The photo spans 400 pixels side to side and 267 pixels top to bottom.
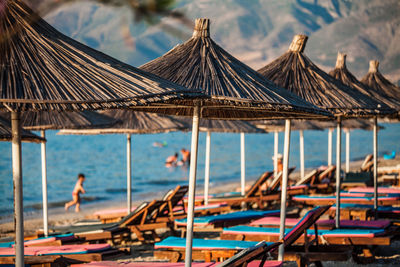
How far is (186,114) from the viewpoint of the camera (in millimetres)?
6043

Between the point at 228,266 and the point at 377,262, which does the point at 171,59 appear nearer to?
the point at 228,266

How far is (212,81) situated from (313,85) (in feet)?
6.72

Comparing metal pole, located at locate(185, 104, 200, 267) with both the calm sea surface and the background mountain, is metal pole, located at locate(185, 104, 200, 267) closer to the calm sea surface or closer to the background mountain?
the background mountain

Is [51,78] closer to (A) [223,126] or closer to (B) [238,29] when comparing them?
(A) [223,126]

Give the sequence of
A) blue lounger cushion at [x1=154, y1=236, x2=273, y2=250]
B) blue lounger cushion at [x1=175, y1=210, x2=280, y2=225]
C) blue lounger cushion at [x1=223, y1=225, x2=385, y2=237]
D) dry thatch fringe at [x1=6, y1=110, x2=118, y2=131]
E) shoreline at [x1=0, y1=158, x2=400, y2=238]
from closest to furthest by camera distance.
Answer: blue lounger cushion at [x1=154, y1=236, x2=273, y2=250], blue lounger cushion at [x1=223, y1=225, x2=385, y2=237], dry thatch fringe at [x1=6, y1=110, x2=118, y2=131], blue lounger cushion at [x1=175, y1=210, x2=280, y2=225], shoreline at [x1=0, y1=158, x2=400, y2=238]

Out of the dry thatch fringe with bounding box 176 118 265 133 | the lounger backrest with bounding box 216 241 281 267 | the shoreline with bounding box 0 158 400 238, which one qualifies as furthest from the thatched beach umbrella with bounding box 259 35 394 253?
the shoreline with bounding box 0 158 400 238

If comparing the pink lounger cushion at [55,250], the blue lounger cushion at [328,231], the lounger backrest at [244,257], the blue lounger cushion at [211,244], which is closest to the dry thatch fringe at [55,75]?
the lounger backrest at [244,257]

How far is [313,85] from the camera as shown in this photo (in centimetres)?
604

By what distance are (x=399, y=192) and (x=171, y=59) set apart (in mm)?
7095

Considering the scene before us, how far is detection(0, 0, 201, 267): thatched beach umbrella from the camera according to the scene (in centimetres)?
297

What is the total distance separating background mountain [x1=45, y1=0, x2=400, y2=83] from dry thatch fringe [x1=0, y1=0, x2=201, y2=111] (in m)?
0.17

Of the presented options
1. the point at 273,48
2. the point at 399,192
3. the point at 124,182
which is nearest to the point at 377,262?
the point at 399,192

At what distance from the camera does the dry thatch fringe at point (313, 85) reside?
5.77 meters

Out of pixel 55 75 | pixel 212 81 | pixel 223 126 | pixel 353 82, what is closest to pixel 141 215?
pixel 223 126
